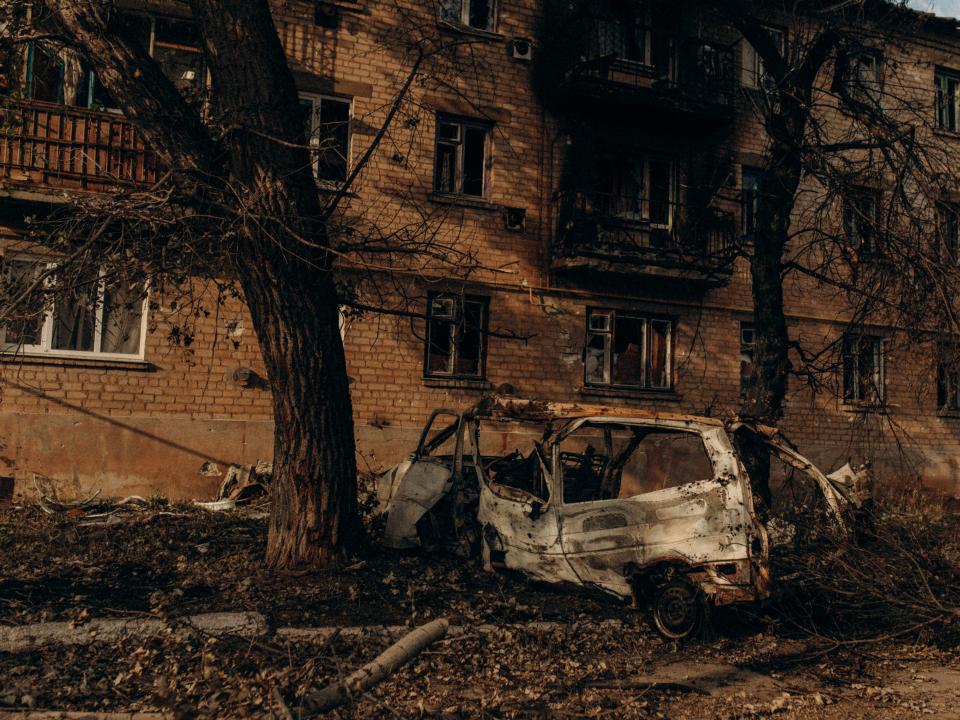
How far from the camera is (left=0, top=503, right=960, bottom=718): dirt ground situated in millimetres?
4770

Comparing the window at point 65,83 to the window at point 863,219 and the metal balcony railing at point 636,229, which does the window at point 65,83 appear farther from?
the window at point 863,219

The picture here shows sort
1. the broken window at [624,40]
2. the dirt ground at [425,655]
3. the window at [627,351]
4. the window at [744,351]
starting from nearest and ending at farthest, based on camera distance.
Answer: the dirt ground at [425,655]
the window at [627,351]
the broken window at [624,40]
the window at [744,351]

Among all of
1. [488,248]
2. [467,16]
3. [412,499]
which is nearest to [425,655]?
[412,499]

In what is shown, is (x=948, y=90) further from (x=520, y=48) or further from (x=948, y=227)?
(x=948, y=227)

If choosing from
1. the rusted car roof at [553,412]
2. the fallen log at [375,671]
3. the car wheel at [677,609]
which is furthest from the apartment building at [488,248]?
the fallen log at [375,671]

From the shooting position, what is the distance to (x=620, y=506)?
6.65 metres

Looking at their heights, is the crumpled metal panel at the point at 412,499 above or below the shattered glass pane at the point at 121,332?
below

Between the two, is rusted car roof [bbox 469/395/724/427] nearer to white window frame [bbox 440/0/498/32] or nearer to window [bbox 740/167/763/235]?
white window frame [bbox 440/0/498/32]

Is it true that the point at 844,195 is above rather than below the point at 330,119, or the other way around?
below

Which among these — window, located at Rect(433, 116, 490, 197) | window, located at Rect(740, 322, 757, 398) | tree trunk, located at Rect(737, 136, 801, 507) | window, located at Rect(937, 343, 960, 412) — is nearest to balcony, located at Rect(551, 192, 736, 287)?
window, located at Rect(740, 322, 757, 398)

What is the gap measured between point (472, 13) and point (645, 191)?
4347mm

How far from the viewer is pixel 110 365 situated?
39.3ft

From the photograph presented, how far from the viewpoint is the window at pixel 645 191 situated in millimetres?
15570

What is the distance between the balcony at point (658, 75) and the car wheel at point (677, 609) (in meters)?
10.1
